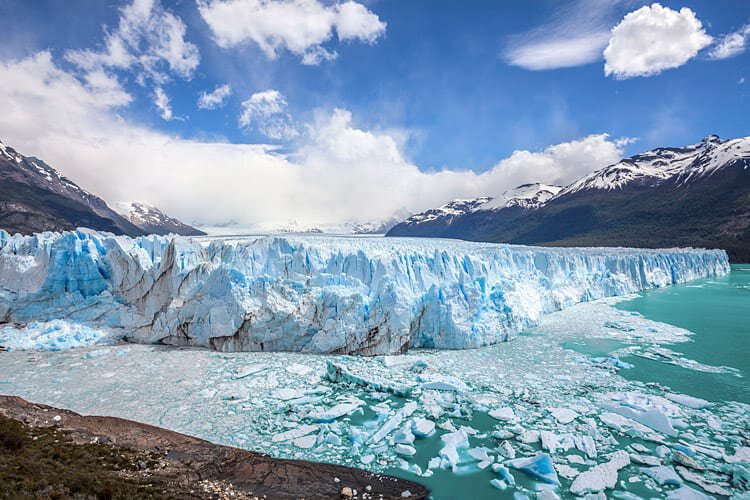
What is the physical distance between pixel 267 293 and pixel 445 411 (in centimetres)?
700

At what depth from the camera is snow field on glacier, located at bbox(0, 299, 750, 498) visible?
576 centimetres

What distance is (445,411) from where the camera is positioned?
7742 mm

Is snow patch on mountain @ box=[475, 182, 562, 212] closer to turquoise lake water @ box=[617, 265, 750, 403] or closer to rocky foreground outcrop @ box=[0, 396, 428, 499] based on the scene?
turquoise lake water @ box=[617, 265, 750, 403]

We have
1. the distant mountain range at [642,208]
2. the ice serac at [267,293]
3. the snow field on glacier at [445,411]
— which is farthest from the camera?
the distant mountain range at [642,208]

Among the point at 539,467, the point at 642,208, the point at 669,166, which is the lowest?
the point at 539,467

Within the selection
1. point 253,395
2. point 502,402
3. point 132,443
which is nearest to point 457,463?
point 502,402

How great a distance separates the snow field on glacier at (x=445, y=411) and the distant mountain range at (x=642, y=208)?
52.9m

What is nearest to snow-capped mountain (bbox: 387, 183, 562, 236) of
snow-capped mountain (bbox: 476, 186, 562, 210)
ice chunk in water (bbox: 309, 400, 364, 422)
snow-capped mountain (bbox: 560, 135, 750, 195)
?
snow-capped mountain (bbox: 476, 186, 562, 210)

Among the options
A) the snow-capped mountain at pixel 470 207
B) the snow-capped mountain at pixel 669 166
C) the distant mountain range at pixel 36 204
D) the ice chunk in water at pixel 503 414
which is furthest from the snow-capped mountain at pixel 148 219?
the ice chunk in water at pixel 503 414

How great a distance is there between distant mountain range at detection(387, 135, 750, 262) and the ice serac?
51.4 metres

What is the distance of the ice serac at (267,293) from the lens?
12.0m

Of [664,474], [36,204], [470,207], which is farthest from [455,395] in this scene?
[470,207]

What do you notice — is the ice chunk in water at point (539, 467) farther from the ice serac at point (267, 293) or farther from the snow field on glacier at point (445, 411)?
the ice serac at point (267, 293)

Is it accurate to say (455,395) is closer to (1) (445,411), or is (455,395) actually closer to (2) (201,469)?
(1) (445,411)
